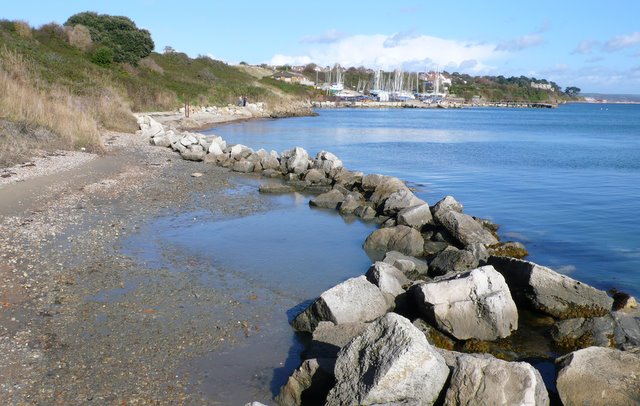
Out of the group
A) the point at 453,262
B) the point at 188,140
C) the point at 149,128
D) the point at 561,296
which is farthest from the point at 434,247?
the point at 149,128

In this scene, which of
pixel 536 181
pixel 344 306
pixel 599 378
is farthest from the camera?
pixel 536 181

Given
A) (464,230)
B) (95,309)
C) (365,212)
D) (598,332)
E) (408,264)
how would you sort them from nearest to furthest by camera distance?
(95,309) < (598,332) < (408,264) < (464,230) < (365,212)

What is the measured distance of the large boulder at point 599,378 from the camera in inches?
255

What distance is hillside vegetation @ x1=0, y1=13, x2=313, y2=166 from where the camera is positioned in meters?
23.4

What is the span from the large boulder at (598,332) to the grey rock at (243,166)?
59.5 feet

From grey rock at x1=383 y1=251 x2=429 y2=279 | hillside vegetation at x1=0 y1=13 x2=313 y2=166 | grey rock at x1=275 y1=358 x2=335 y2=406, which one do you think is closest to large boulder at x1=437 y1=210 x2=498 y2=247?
grey rock at x1=383 y1=251 x2=429 y2=279

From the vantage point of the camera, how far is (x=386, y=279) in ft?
32.6

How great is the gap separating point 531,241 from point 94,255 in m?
11.2

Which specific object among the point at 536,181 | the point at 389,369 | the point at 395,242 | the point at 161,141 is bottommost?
the point at 536,181

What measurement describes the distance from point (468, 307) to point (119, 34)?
64.8 metres

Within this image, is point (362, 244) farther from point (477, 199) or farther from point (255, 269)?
point (477, 199)

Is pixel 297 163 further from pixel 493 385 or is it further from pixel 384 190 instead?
pixel 493 385

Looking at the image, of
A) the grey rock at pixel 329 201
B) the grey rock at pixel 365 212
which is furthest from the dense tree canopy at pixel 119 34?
the grey rock at pixel 365 212

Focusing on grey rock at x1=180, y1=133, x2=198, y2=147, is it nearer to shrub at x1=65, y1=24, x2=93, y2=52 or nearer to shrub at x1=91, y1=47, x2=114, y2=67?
shrub at x1=91, y1=47, x2=114, y2=67
